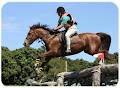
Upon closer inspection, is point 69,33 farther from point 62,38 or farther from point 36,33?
point 36,33

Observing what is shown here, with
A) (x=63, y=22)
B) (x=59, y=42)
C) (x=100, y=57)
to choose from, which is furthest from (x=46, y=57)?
(x=100, y=57)

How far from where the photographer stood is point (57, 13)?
7.16 metres

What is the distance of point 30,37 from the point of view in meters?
7.23

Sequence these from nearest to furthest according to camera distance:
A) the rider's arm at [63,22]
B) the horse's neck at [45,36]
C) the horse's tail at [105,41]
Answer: the horse's tail at [105,41]
the rider's arm at [63,22]
the horse's neck at [45,36]

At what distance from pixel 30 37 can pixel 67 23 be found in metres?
0.28

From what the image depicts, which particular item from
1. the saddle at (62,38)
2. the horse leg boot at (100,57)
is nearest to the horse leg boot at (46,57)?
the saddle at (62,38)

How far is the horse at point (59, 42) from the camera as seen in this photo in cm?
721

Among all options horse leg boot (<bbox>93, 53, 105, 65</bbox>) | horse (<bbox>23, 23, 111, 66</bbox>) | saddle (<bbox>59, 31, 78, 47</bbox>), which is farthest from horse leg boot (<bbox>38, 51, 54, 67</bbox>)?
horse leg boot (<bbox>93, 53, 105, 65</bbox>)

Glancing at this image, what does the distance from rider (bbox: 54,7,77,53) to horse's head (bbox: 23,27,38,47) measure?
18 centimetres

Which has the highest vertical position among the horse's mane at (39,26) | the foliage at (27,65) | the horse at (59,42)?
the horse's mane at (39,26)

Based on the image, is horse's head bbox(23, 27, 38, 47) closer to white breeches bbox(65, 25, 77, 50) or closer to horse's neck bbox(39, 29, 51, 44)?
horse's neck bbox(39, 29, 51, 44)

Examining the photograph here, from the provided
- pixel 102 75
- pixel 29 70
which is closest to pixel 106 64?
pixel 102 75

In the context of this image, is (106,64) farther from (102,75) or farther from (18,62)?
(18,62)

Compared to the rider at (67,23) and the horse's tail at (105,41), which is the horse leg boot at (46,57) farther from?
the horse's tail at (105,41)
